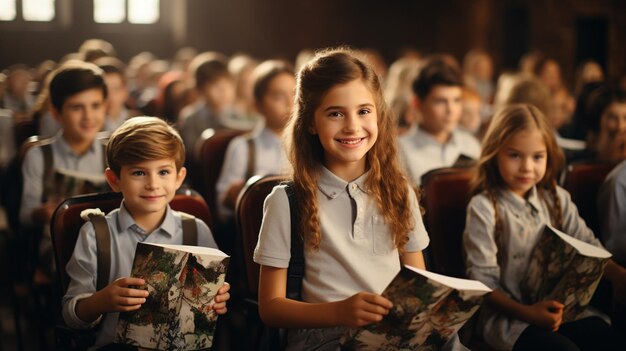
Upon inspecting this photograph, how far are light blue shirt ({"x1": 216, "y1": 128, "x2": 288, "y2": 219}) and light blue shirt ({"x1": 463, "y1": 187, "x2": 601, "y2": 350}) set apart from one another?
139cm

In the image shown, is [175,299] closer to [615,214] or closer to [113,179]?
[113,179]

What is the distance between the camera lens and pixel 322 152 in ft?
→ 7.56

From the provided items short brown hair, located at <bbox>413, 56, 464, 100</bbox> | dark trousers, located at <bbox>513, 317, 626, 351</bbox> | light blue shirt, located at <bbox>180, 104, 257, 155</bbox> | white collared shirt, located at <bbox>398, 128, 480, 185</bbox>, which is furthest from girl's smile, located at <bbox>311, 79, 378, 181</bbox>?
light blue shirt, located at <bbox>180, 104, 257, 155</bbox>

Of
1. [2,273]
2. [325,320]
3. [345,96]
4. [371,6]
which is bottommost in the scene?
[2,273]

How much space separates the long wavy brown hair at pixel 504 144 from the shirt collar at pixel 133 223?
3.64ft

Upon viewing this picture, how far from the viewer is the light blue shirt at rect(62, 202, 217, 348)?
7.42 ft

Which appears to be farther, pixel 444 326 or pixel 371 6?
pixel 371 6

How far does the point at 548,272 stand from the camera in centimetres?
243

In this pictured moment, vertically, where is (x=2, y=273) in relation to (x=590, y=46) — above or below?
below

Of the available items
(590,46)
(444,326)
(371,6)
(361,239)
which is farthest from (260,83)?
(371,6)

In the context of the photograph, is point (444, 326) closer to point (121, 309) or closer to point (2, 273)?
point (121, 309)

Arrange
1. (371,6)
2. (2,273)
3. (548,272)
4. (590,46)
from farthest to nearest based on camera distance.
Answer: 1. (371,6)
2. (590,46)
3. (2,273)
4. (548,272)

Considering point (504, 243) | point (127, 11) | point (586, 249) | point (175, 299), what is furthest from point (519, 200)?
point (127, 11)

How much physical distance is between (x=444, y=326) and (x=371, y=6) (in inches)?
533
